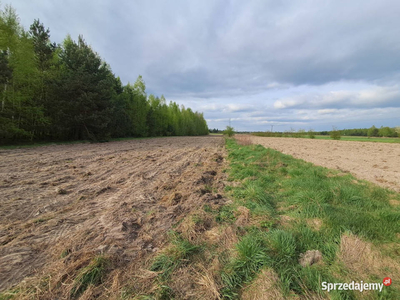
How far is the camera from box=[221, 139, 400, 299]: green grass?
179cm

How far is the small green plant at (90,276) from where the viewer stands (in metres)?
1.73

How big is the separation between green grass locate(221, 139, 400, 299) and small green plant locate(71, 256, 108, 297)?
132 centimetres

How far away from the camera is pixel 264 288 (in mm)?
1688

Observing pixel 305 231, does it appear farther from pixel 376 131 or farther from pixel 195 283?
pixel 376 131

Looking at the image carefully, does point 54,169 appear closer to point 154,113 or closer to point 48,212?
point 48,212

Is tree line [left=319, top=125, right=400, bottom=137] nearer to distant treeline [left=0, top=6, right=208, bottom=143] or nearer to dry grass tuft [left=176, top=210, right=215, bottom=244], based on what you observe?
dry grass tuft [left=176, top=210, right=215, bottom=244]

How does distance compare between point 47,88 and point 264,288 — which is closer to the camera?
point 264,288

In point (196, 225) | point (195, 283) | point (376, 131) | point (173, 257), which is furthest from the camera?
point (376, 131)

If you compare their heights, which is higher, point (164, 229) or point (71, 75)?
point (71, 75)

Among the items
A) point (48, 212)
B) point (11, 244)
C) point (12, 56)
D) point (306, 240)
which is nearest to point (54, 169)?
point (48, 212)

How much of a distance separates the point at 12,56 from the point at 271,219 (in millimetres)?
21973

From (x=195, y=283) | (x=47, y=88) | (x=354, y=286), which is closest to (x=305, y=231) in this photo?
(x=354, y=286)

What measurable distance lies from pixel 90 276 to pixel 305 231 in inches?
110

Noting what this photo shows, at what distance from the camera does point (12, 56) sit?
14.4m
